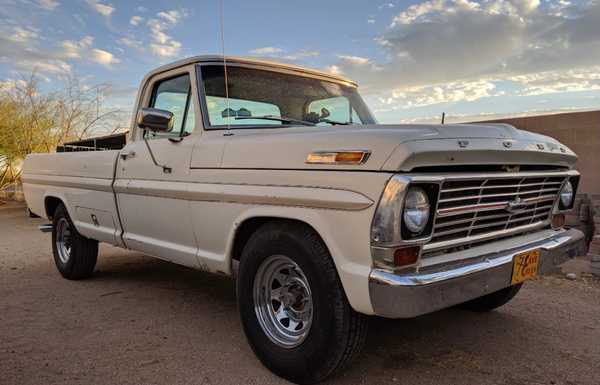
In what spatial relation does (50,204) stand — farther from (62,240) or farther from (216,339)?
(216,339)

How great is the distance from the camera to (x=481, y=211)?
2.64 m

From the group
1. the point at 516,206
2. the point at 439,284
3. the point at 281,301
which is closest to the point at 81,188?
the point at 281,301

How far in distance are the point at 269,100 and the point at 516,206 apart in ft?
6.40

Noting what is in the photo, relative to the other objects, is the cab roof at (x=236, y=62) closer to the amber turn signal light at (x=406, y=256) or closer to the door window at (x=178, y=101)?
the door window at (x=178, y=101)

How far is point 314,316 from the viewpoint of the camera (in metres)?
2.54

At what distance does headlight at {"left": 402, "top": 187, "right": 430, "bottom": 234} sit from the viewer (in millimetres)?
2273

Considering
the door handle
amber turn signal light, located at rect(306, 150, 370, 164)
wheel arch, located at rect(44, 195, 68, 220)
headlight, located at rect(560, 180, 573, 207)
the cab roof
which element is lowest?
wheel arch, located at rect(44, 195, 68, 220)

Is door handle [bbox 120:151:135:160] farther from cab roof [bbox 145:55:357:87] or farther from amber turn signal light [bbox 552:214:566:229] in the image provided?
amber turn signal light [bbox 552:214:566:229]

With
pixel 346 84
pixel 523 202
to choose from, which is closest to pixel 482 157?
pixel 523 202

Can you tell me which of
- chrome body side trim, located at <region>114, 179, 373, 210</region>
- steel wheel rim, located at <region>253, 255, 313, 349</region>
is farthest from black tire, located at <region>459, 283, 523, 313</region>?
chrome body side trim, located at <region>114, 179, 373, 210</region>

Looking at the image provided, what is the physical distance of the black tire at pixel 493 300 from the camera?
12.7 feet

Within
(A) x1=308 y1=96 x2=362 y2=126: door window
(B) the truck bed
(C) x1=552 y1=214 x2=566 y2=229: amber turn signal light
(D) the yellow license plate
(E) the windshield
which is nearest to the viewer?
(D) the yellow license plate

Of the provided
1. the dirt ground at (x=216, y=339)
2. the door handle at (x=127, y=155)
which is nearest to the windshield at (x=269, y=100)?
the door handle at (x=127, y=155)

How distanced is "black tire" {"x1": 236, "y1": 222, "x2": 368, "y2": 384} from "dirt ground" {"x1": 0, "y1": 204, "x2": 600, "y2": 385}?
0.21m
